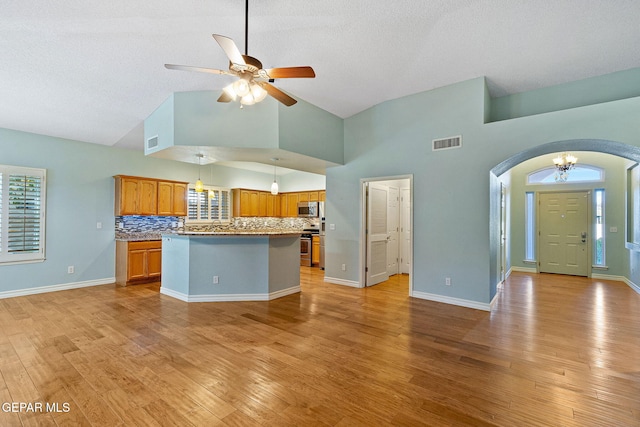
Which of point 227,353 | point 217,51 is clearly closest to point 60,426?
point 227,353

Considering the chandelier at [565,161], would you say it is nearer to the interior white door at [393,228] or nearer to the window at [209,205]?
the interior white door at [393,228]

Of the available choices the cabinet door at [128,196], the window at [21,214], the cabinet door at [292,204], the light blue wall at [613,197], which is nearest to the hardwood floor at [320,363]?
the window at [21,214]

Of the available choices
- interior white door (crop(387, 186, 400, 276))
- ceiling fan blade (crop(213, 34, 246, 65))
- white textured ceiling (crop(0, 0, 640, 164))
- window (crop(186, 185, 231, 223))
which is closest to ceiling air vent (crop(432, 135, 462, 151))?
white textured ceiling (crop(0, 0, 640, 164))

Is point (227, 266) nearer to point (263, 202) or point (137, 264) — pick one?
point (137, 264)

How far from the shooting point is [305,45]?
10.9 ft

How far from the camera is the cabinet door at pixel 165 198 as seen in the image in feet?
20.8

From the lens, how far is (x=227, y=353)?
2859mm

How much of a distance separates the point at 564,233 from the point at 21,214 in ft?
36.2

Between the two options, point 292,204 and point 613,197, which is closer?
point 613,197

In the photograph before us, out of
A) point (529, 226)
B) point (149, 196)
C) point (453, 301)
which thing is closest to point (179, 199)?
point (149, 196)

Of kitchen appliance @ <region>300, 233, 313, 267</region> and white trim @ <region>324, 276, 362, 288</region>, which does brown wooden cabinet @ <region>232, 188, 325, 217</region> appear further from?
white trim @ <region>324, 276, 362, 288</region>

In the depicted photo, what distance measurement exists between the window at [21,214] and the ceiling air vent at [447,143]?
22.2 feet

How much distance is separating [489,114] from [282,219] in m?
6.75

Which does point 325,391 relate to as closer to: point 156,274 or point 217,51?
point 217,51
